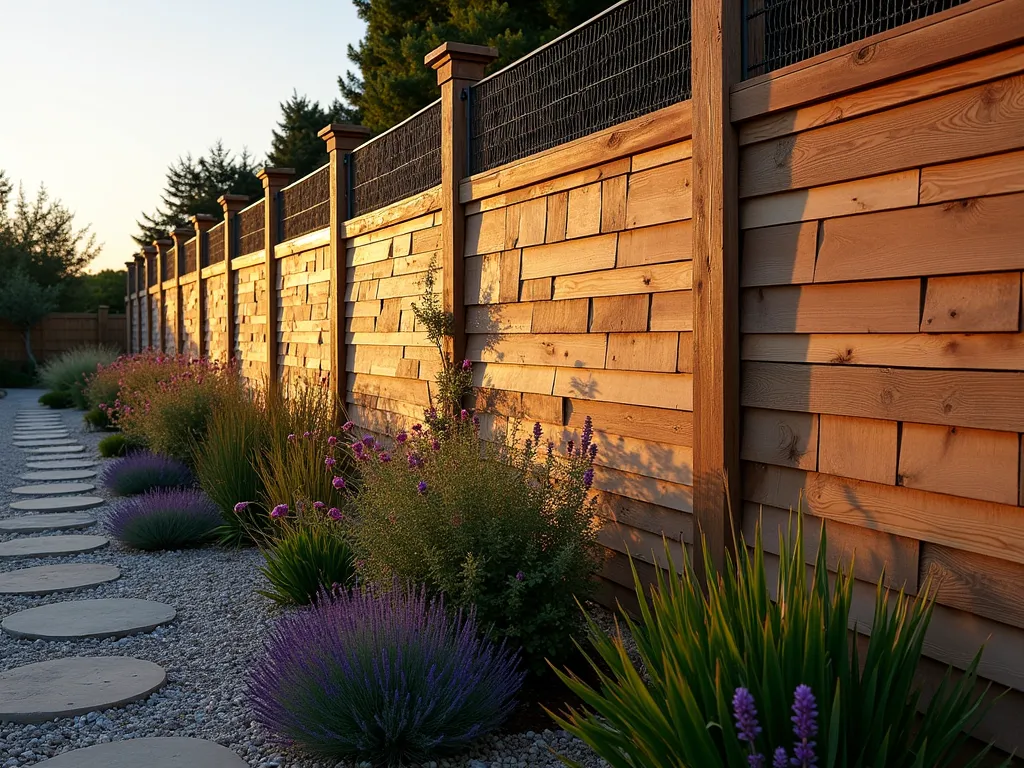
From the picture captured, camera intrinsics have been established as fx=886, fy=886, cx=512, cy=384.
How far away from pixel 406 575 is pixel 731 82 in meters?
2.05

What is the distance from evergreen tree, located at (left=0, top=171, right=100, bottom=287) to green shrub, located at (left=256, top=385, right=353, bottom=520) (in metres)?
26.9

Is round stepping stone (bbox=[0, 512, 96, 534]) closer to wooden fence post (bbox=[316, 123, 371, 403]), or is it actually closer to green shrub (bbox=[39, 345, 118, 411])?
wooden fence post (bbox=[316, 123, 371, 403])

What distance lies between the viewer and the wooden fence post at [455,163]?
474 cm

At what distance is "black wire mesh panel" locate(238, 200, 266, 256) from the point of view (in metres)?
9.39

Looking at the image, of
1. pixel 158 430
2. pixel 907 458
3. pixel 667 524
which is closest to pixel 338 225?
pixel 158 430

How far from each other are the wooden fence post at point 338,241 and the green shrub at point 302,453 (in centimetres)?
21

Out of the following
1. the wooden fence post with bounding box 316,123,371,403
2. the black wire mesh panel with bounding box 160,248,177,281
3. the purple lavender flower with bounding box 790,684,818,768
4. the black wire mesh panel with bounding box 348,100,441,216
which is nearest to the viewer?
the purple lavender flower with bounding box 790,684,818,768

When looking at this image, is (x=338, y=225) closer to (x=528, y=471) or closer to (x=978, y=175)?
(x=528, y=471)

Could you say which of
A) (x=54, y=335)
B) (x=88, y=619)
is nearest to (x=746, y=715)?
(x=88, y=619)

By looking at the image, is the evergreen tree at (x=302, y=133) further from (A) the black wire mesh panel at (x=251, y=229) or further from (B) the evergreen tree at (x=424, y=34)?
(A) the black wire mesh panel at (x=251, y=229)

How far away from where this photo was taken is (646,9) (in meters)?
3.44

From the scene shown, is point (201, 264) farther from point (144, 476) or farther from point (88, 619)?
point (88, 619)

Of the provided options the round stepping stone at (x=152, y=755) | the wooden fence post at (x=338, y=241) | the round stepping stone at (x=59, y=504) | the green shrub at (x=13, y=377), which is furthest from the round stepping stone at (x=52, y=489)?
the green shrub at (x=13, y=377)

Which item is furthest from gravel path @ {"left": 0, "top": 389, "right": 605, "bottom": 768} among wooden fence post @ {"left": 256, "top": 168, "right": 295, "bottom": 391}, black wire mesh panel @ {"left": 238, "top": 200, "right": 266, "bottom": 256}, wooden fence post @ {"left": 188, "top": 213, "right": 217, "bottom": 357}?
wooden fence post @ {"left": 188, "top": 213, "right": 217, "bottom": 357}
